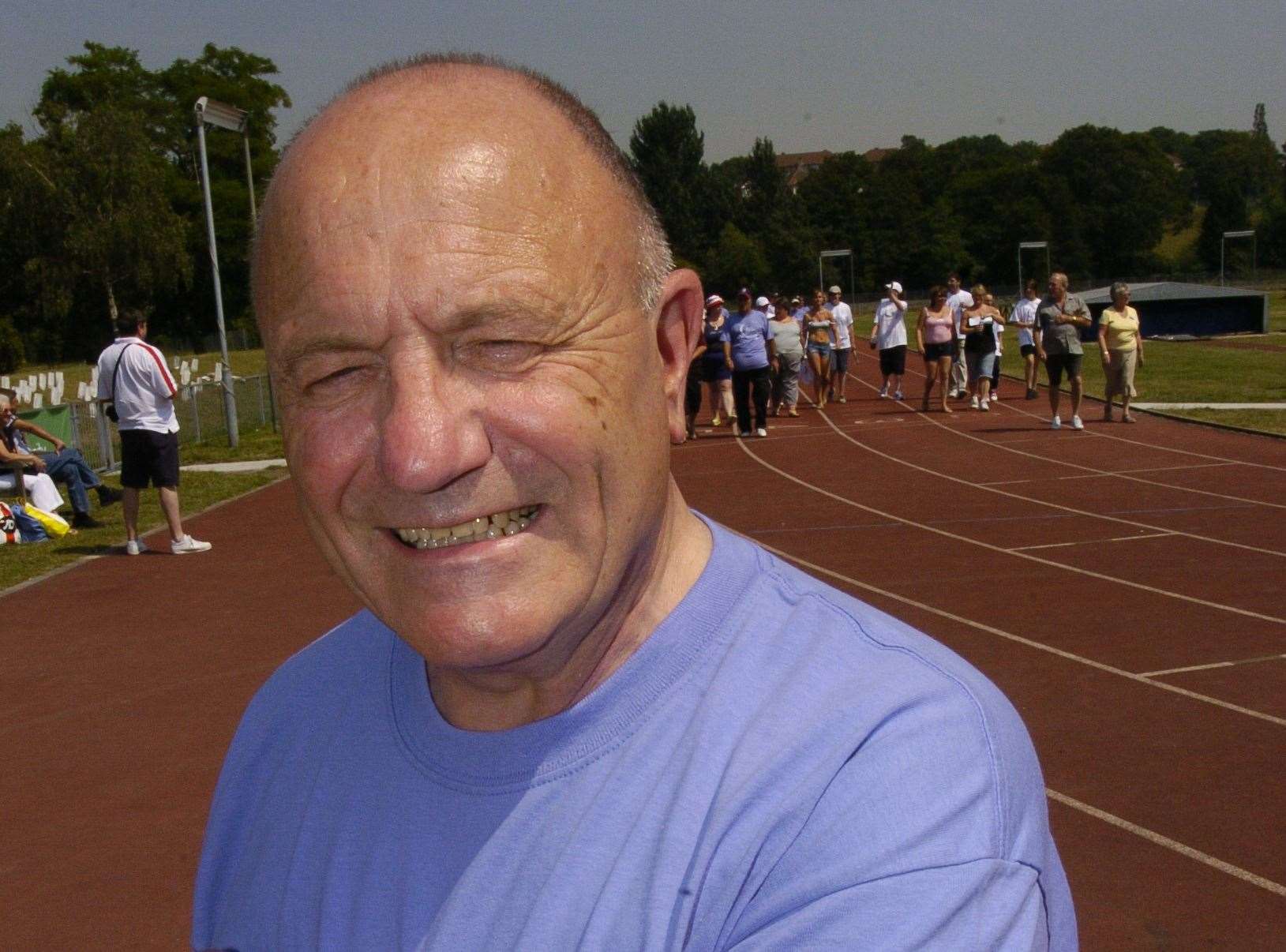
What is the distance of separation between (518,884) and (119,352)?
10223 millimetres

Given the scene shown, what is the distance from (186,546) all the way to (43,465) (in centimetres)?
254

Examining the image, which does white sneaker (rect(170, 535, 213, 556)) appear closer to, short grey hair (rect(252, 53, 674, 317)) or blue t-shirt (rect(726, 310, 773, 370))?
blue t-shirt (rect(726, 310, 773, 370))

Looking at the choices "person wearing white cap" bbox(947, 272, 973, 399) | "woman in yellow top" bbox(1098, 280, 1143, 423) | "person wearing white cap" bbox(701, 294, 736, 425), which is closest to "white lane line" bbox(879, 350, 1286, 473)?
"woman in yellow top" bbox(1098, 280, 1143, 423)

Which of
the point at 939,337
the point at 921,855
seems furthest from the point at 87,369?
the point at 921,855

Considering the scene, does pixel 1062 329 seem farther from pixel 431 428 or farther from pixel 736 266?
pixel 736 266

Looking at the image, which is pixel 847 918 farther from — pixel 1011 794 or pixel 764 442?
pixel 764 442

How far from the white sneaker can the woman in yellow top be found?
430 inches

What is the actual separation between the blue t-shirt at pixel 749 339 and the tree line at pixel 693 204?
1593 inches

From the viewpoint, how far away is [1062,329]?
1612cm

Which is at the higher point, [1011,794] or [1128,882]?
[1011,794]

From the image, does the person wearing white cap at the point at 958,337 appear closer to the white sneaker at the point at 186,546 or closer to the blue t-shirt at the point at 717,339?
the blue t-shirt at the point at 717,339

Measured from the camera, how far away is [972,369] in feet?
66.8

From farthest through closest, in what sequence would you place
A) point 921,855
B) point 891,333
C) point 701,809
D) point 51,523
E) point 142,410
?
point 891,333 → point 51,523 → point 142,410 → point 701,809 → point 921,855

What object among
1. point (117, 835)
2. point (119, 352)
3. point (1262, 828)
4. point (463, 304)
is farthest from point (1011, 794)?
point (119, 352)
